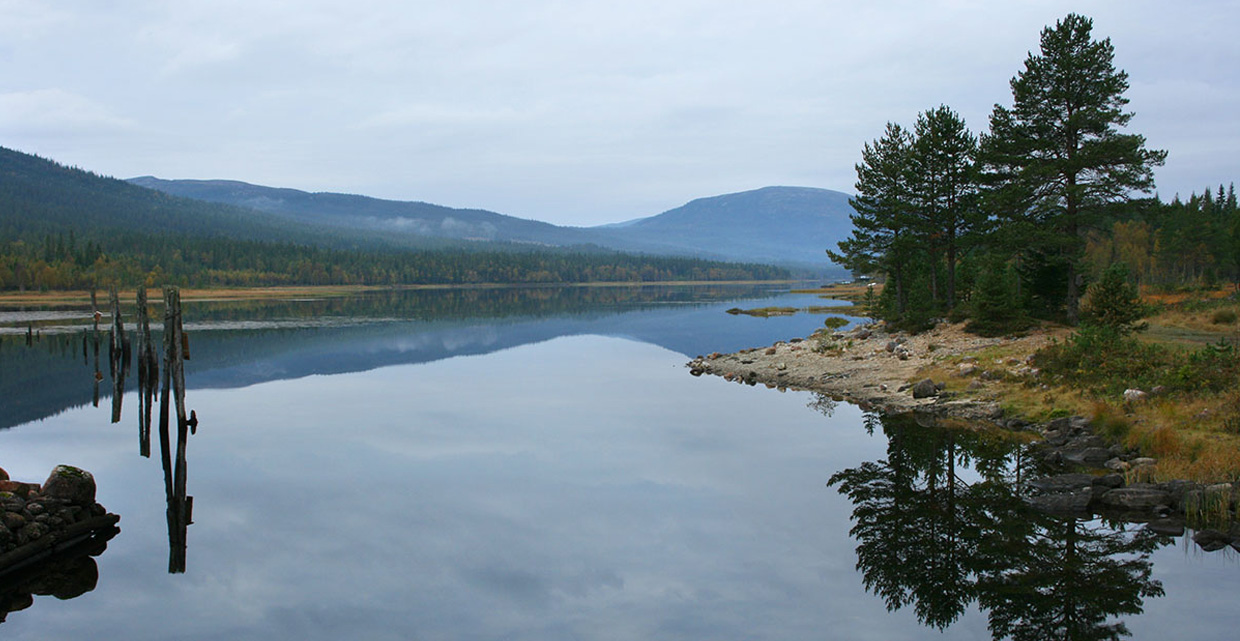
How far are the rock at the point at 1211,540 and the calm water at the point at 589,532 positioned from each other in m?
0.21

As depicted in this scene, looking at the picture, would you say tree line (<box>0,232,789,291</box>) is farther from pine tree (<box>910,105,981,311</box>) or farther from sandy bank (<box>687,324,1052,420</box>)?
pine tree (<box>910,105,981,311</box>)

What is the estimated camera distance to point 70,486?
13.9m

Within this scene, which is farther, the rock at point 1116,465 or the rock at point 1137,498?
the rock at point 1116,465

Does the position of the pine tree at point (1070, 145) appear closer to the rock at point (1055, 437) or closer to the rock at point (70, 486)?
the rock at point (1055, 437)

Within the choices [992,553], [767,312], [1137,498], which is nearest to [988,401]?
[1137,498]

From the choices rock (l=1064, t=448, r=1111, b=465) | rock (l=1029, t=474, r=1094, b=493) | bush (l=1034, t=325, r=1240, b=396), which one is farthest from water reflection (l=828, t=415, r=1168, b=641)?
bush (l=1034, t=325, r=1240, b=396)

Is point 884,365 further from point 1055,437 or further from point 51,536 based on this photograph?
point 51,536

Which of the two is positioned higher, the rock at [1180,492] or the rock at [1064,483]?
the rock at [1180,492]

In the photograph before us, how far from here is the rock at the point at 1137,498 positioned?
14211 millimetres

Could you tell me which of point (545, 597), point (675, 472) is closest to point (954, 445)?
point (675, 472)

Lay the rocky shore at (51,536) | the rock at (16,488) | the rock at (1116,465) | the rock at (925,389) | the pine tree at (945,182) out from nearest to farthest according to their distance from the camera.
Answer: the rocky shore at (51,536)
the rock at (16,488)
the rock at (1116,465)
the rock at (925,389)
the pine tree at (945,182)

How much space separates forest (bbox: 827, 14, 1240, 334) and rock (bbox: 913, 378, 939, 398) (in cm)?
663

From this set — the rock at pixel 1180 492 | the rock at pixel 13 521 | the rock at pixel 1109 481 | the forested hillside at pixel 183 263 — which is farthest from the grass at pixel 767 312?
the forested hillside at pixel 183 263

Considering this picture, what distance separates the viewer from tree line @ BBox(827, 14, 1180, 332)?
99.4ft
